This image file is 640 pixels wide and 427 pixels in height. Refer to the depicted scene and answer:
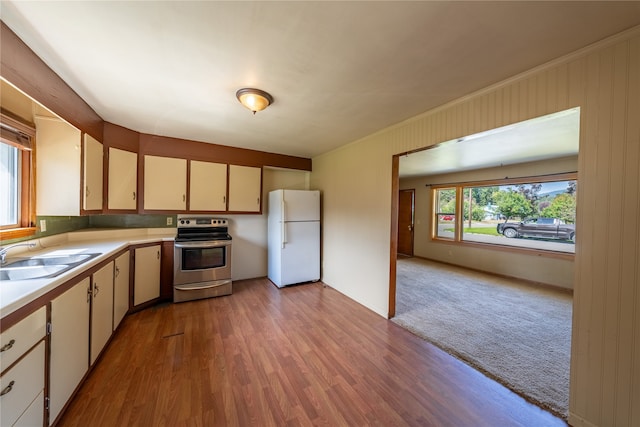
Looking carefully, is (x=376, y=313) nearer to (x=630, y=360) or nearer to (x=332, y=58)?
(x=630, y=360)

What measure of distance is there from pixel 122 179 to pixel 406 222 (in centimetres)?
653

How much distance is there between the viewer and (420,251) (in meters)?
6.53

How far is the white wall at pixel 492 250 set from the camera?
405cm

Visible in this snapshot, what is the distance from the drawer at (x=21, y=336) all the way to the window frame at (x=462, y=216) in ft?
18.9

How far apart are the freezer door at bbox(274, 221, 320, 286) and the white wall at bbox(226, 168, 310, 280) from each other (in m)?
0.71

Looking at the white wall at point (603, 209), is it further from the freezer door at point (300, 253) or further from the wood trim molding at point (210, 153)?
the wood trim molding at point (210, 153)

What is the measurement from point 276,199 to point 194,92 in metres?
2.07

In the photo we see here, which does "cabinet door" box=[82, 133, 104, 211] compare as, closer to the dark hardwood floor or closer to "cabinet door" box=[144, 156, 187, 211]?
"cabinet door" box=[144, 156, 187, 211]

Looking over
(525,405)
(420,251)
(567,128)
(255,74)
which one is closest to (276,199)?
(255,74)

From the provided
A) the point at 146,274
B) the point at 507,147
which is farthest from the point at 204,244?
the point at 507,147

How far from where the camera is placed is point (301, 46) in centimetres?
143

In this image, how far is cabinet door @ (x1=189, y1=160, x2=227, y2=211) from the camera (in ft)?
11.4

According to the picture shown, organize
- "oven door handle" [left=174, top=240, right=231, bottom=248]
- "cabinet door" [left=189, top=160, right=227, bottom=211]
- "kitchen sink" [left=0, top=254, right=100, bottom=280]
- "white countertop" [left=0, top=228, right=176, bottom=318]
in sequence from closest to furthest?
"white countertop" [left=0, top=228, right=176, bottom=318], "kitchen sink" [left=0, top=254, right=100, bottom=280], "oven door handle" [left=174, top=240, right=231, bottom=248], "cabinet door" [left=189, top=160, right=227, bottom=211]

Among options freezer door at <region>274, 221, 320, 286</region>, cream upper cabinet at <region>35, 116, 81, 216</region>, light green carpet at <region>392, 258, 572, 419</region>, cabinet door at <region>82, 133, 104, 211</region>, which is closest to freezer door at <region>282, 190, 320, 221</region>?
freezer door at <region>274, 221, 320, 286</region>
